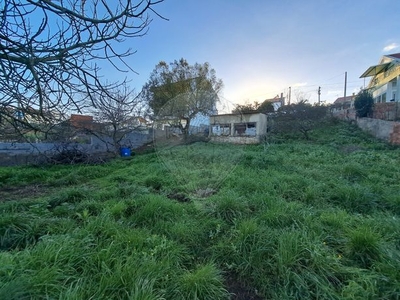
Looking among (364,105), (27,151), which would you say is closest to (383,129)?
(364,105)

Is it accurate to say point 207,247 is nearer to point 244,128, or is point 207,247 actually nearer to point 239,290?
point 239,290

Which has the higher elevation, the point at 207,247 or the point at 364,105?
the point at 364,105

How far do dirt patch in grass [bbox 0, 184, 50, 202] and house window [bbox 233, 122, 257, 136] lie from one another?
790cm

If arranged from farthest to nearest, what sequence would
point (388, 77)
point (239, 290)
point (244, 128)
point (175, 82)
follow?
point (388, 77), point (175, 82), point (244, 128), point (239, 290)

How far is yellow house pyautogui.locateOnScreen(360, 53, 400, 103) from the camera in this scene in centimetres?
1635

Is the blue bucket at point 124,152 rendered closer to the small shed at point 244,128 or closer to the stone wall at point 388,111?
the small shed at point 244,128

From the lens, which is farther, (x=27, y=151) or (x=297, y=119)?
(x=297, y=119)

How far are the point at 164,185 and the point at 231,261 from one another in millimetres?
2522

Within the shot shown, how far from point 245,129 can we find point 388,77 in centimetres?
1649

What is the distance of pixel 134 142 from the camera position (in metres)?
13.2

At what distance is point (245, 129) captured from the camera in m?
11.5

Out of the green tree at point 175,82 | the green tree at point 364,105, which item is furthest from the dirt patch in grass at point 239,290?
the green tree at point 364,105

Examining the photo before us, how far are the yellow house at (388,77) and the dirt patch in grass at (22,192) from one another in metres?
21.2

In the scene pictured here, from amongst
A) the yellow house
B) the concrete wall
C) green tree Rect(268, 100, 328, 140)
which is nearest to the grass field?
the concrete wall
